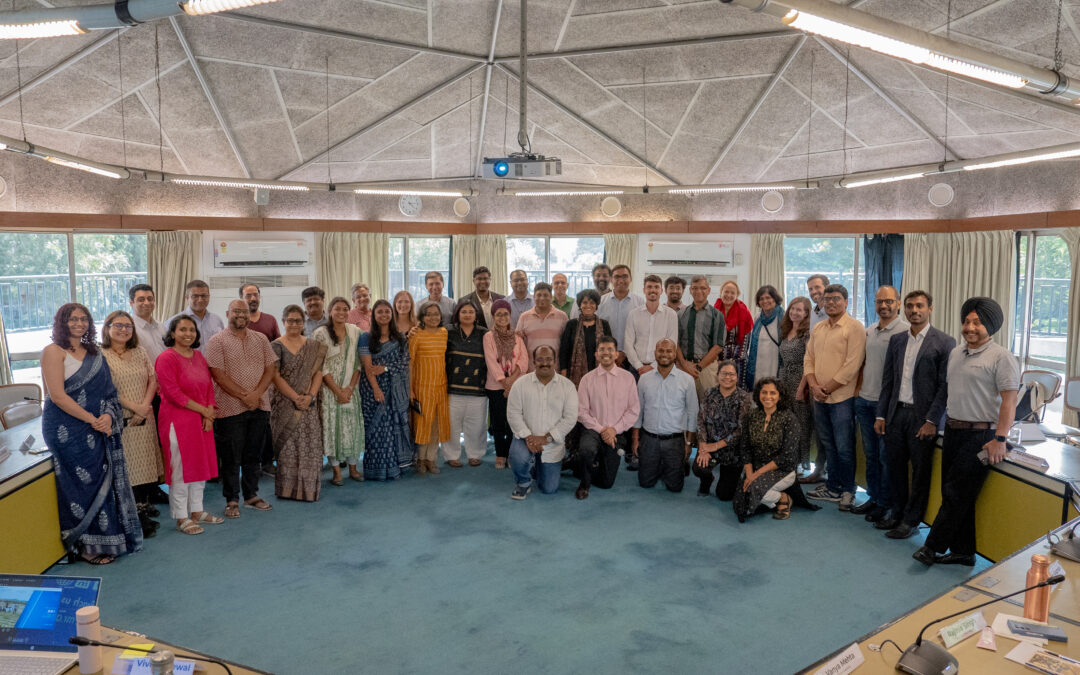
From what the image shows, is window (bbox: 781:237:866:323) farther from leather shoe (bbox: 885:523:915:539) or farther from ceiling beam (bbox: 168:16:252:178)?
ceiling beam (bbox: 168:16:252:178)

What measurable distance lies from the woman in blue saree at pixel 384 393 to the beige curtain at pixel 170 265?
196 inches

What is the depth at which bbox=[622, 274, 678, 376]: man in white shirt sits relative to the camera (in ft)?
22.2

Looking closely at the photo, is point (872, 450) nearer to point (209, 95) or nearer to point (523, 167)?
point (523, 167)

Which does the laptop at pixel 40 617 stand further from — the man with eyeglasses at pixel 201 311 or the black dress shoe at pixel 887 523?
the black dress shoe at pixel 887 523

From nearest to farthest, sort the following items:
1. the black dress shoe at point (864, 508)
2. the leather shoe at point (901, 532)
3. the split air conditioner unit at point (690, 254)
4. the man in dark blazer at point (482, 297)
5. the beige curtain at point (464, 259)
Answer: the leather shoe at point (901, 532), the black dress shoe at point (864, 508), the man in dark blazer at point (482, 297), the split air conditioner unit at point (690, 254), the beige curtain at point (464, 259)

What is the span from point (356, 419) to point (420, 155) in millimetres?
5014

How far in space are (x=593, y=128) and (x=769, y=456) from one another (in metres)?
5.07

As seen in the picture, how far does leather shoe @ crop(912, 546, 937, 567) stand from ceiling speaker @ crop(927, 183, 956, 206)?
6399mm

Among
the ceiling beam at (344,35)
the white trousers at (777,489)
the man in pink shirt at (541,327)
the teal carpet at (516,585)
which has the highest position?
the ceiling beam at (344,35)

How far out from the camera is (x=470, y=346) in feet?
21.8

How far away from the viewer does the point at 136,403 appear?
197 inches

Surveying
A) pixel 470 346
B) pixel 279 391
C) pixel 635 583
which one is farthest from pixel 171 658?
pixel 470 346

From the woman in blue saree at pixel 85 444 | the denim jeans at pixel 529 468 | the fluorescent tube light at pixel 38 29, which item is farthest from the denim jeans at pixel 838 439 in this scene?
the fluorescent tube light at pixel 38 29

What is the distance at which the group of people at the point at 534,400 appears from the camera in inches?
181
